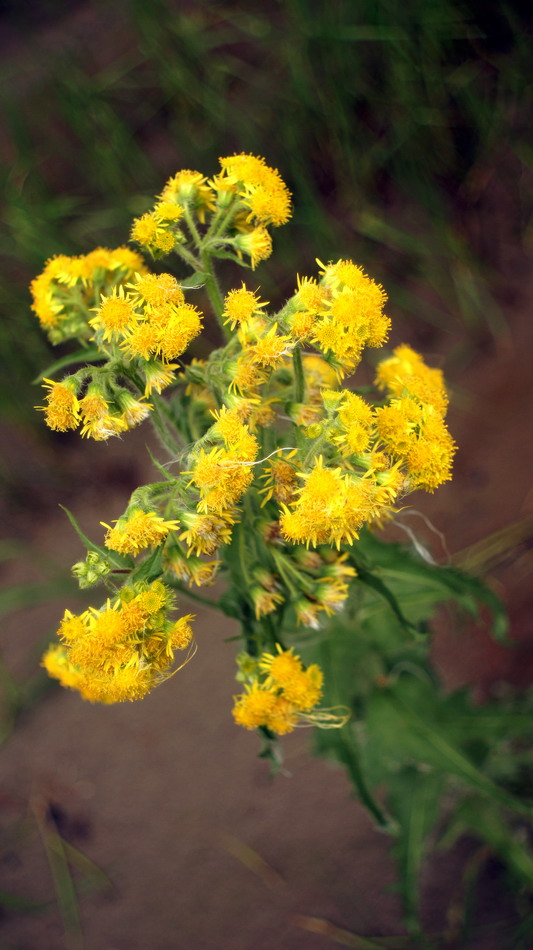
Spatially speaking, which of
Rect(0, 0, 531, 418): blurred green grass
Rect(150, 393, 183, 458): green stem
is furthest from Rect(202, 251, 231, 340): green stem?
Rect(0, 0, 531, 418): blurred green grass

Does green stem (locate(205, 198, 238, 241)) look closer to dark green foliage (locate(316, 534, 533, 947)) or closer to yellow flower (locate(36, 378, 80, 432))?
yellow flower (locate(36, 378, 80, 432))

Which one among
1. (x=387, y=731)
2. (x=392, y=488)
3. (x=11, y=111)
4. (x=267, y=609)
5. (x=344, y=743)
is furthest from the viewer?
(x=11, y=111)

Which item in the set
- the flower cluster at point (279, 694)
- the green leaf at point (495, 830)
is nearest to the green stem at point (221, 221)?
the flower cluster at point (279, 694)

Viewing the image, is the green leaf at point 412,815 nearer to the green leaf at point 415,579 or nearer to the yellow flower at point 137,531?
the green leaf at point 415,579

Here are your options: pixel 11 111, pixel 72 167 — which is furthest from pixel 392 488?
pixel 72 167

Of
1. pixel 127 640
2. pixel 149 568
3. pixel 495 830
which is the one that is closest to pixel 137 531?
pixel 149 568

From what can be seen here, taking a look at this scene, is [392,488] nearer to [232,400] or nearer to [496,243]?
[232,400]
